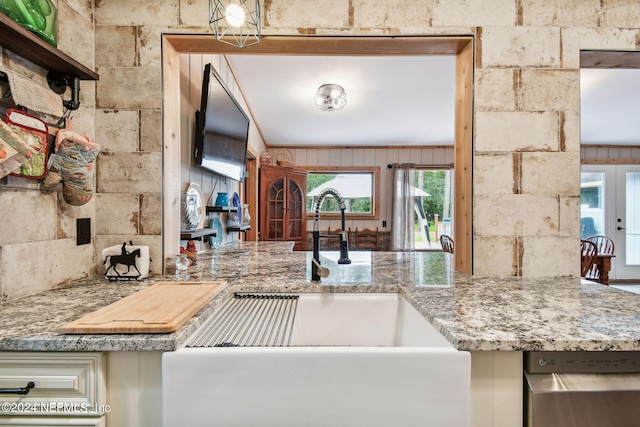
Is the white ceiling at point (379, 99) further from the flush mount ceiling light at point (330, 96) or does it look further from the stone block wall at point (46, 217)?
the stone block wall at point (46, 217)

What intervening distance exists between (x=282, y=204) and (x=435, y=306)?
13.2ft

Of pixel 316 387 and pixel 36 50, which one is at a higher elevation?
pixel 36 50

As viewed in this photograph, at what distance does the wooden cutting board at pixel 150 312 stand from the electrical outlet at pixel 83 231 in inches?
17.4

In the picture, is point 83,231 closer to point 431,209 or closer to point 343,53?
point 343,53

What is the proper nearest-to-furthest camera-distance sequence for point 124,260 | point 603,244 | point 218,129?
1. point 124,260
2. point 218,129
3. point 603,244

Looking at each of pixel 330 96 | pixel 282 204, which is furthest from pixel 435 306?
pixel 282 204

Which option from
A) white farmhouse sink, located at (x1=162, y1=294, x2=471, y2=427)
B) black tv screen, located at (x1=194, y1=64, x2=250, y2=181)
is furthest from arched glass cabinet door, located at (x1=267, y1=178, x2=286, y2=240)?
white farmhouse sink, located at (x1=162, y1=294, x2=471, y2=427)

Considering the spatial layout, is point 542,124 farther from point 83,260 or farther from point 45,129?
point 83,260

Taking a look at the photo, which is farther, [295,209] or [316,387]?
[295,209]

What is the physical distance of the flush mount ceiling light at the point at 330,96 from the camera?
319cm

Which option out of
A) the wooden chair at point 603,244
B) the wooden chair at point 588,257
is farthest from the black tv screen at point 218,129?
the wooden chair at point 603,244

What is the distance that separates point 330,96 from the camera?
3.23 meters

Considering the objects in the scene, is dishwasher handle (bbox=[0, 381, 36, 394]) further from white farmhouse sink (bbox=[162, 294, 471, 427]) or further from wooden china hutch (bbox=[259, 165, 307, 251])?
wooden china hutch (bbox=[259, 165, 307, 251])

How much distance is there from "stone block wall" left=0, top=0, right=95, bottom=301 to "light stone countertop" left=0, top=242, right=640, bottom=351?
7cm
